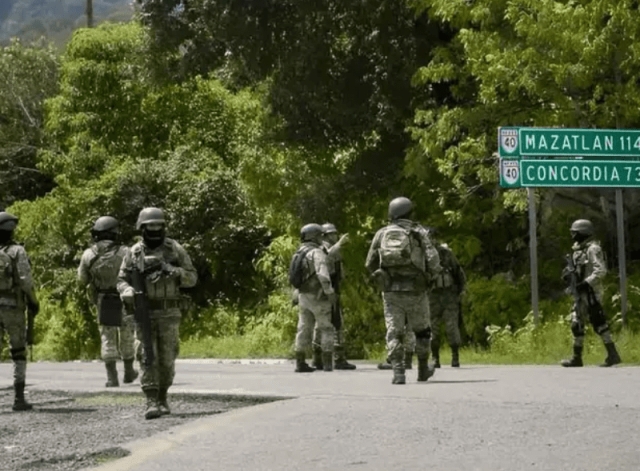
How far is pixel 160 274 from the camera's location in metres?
13.5

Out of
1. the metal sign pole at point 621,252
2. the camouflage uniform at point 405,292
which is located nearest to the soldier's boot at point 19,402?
the camouflage uniform at point 405,292

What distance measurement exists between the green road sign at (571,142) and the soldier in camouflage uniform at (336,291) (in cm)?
289

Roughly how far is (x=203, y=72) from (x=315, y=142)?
2.68 m

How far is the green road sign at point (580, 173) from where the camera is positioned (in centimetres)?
2186

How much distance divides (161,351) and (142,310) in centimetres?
54

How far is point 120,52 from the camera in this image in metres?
43.6

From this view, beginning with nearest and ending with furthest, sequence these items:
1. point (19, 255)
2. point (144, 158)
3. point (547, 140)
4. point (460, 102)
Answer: point (19, 255), point (547, 140), point (460, 102), point (144, 158)

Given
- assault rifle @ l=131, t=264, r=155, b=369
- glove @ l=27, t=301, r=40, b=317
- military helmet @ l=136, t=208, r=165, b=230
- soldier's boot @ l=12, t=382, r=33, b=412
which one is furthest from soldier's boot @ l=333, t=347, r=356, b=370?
military helmet @ l=136, t=208, r=165, b=230

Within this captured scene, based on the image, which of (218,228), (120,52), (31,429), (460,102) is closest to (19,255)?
(31,429)

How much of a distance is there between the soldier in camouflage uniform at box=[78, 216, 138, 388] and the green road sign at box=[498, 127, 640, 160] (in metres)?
6.29

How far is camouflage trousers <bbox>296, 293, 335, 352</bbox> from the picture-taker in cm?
2041

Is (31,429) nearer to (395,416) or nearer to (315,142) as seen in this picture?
(395,416)

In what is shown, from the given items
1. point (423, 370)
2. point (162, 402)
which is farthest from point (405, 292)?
point (162, 402)

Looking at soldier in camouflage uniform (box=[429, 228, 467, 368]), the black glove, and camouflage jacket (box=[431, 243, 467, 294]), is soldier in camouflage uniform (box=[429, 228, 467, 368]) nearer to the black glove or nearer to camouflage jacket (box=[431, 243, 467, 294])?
camouflage jacket (box=[431, 243, 467, 294])
